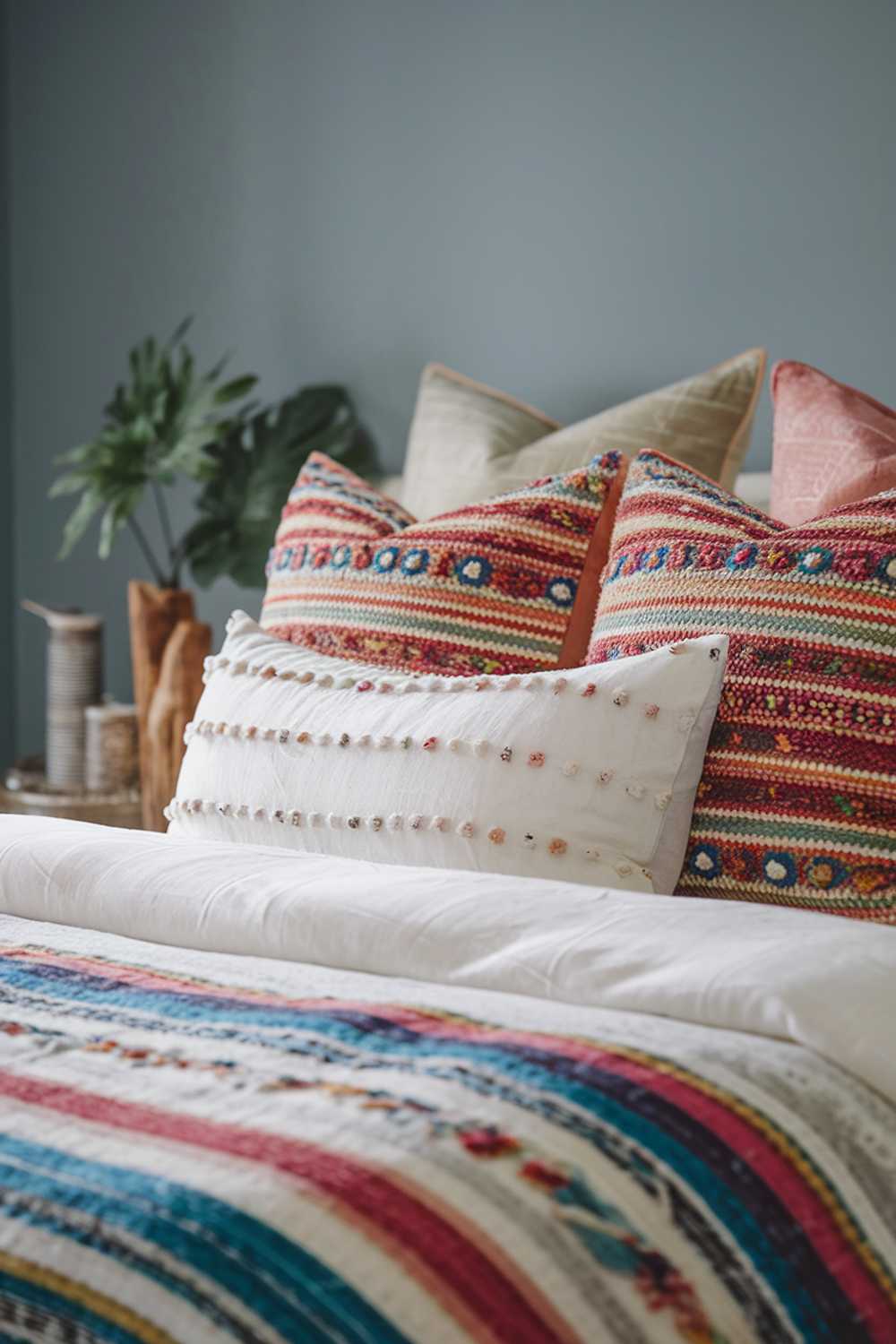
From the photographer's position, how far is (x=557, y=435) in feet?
6.88

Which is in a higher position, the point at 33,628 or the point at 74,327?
the point at 74,327

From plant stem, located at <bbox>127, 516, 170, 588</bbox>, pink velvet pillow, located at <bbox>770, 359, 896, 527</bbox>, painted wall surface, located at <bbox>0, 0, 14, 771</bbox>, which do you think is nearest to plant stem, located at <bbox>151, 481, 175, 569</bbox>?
plant stem, located at <bbox>127, 516, 170, 588</bbox>

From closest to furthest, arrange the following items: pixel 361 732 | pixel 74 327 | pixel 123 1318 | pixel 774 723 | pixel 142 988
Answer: pixel 123 1318
pixel 142 988
pixel 774 723
pixel 361 732
pixel 74 327

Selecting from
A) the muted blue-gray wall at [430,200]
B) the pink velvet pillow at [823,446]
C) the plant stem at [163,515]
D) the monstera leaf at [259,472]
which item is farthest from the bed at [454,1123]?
the plant stem at [163,515]

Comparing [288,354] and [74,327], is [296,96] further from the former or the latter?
[74,327]

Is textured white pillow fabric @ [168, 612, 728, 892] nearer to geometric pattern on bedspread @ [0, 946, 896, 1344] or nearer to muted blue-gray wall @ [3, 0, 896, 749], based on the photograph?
geometric pattern on bedspread @ [0, 946, 896, 1344]

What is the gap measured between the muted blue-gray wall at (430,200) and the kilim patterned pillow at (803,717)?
0.99 meters

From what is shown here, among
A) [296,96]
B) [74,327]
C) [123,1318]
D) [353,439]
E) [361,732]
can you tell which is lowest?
[123,1318]

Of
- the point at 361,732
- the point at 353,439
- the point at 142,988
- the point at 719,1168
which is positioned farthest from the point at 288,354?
the point at 719,1168

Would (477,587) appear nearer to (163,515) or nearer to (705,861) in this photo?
(705,861)

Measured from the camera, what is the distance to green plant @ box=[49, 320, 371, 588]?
2746mm

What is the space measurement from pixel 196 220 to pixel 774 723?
2200mm

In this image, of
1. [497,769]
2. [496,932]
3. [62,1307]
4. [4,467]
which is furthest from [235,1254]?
[4,467]

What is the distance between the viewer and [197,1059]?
0.90m
